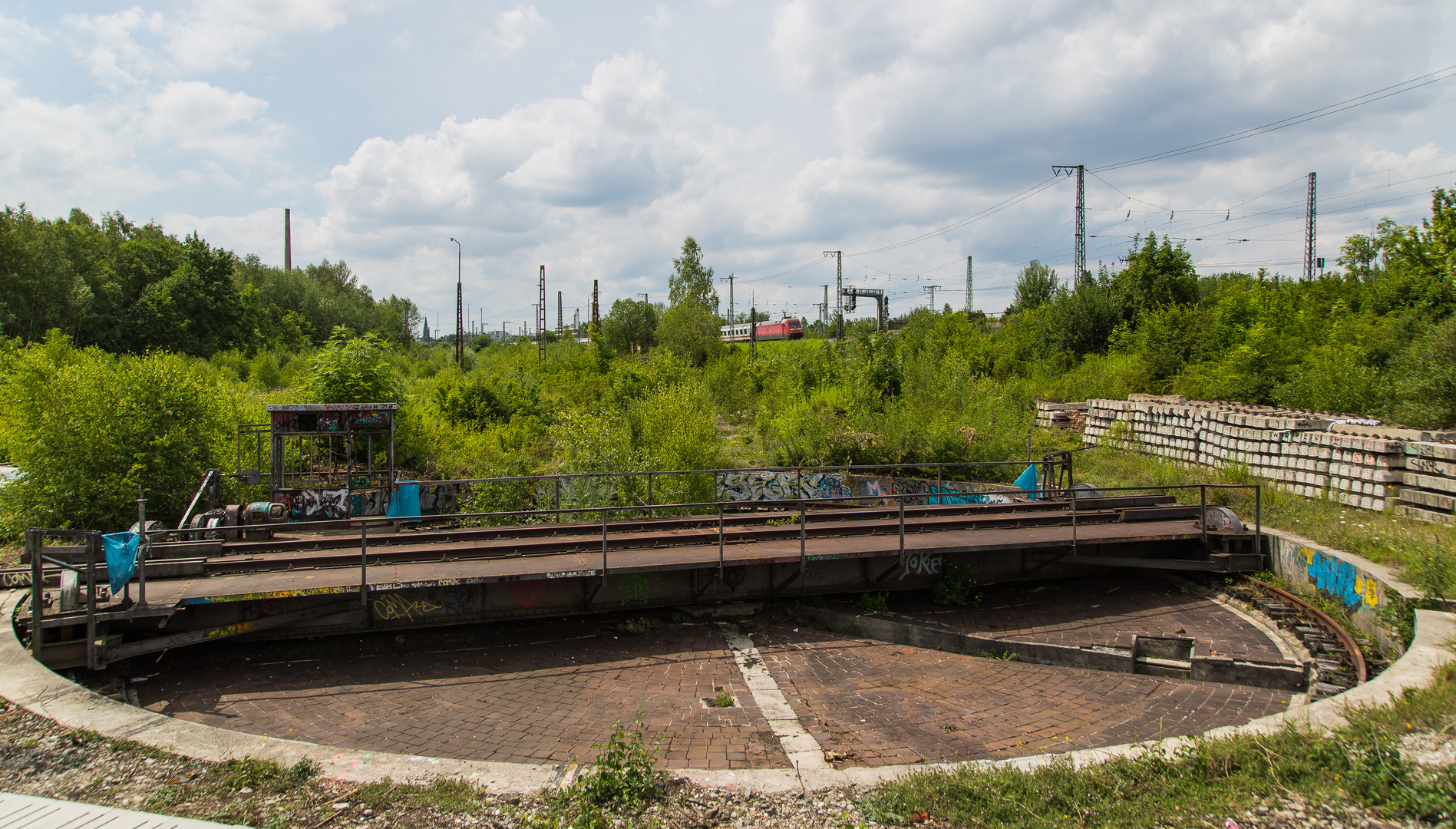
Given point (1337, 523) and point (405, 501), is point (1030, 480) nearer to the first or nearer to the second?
point (1337, 523)

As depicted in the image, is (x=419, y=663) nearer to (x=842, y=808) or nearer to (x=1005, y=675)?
(x=842, y=808)

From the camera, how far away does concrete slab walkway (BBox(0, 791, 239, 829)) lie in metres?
4.28

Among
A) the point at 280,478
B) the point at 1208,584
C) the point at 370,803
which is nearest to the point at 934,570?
the point at 1208,584

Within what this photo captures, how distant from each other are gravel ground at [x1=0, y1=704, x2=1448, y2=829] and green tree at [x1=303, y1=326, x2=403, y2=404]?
45.7 ft

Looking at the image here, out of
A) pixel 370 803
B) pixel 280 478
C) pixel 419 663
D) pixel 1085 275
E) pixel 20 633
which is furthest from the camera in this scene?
pixel 1085 275

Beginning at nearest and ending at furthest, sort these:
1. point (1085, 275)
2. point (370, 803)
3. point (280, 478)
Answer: point (370, 803)
point (280, 478)
point (1085, 275)

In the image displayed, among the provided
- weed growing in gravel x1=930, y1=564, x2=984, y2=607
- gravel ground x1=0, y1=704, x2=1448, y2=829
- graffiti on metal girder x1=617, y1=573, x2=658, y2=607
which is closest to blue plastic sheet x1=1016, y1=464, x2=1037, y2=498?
weed growing in gravel x1=930, y1=564, x2=984, y2=607

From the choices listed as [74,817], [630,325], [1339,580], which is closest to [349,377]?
[74,817]

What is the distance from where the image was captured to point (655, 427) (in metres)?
20.5

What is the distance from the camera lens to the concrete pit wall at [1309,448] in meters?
13.2

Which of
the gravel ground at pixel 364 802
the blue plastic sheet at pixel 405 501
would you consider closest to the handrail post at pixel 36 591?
the gravel ground at pixel 364 802

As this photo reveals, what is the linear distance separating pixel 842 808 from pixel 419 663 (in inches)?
233

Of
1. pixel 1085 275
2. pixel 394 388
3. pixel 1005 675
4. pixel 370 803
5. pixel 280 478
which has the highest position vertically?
pixel 1085 275

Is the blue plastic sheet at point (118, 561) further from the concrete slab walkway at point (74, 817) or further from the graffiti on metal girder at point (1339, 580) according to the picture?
the graffiti on metal girder at point (1339, 580)
